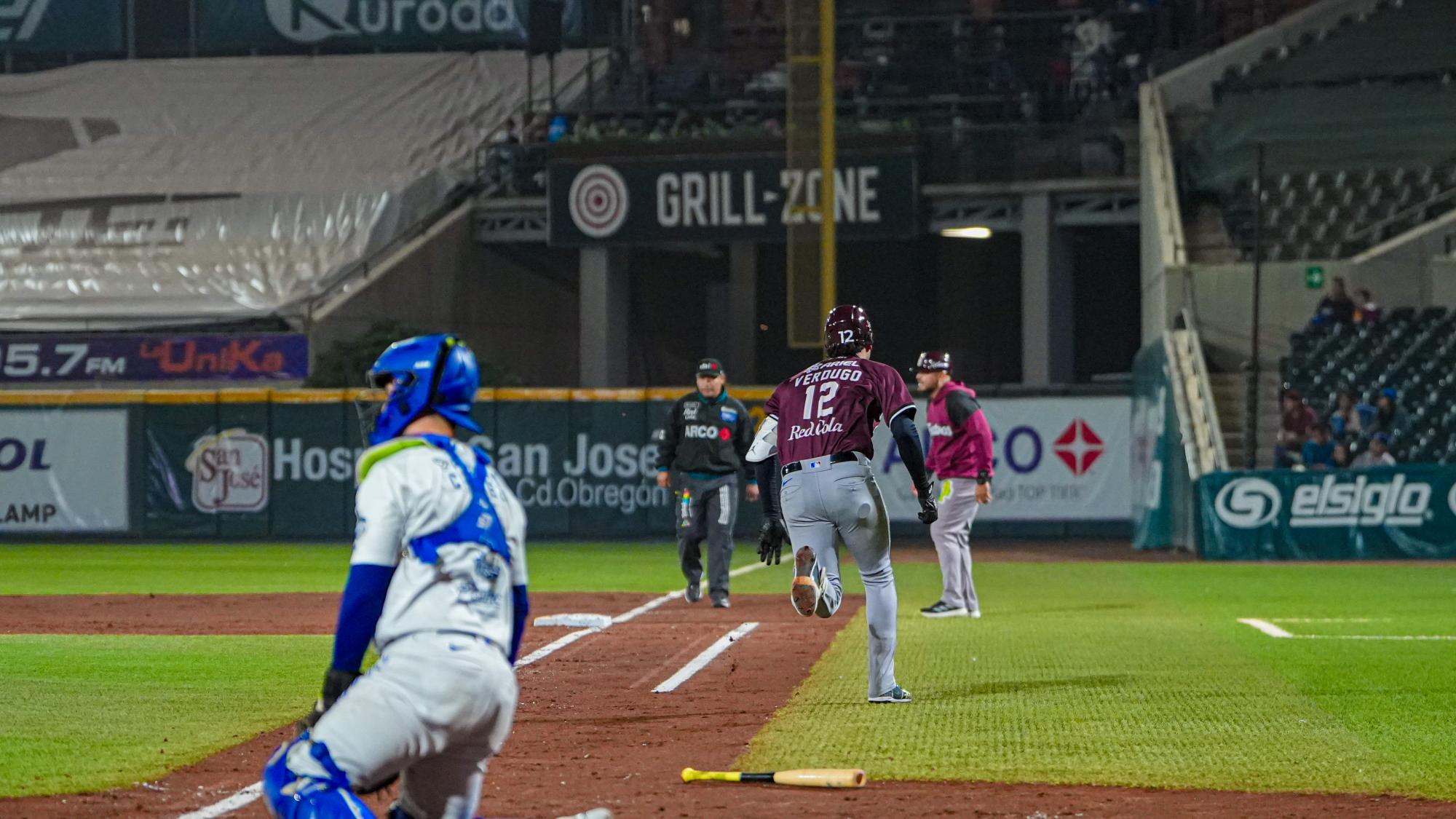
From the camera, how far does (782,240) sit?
121 ft

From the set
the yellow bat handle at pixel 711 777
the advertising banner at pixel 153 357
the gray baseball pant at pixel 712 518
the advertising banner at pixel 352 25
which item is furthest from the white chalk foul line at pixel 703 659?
the advertising banner at pixel 352 25

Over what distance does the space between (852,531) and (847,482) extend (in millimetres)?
272

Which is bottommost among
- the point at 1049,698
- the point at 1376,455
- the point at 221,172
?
the point at 1049,698

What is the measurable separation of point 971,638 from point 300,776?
9530mm

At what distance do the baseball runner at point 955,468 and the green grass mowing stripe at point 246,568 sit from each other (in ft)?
14.9

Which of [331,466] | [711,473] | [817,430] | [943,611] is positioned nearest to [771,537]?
[817,430]

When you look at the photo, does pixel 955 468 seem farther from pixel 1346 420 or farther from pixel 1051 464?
pixel 1051 464

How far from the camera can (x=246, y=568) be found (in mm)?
23906

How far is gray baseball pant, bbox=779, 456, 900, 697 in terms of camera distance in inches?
374

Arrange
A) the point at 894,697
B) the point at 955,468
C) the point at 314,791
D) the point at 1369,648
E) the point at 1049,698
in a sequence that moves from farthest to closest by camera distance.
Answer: the point at 955,468
the point at 1369,648
the point at 1049,698
the point at 894,697
the point at 314,791

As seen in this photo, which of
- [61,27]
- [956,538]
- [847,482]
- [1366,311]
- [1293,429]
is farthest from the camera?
[61,27]

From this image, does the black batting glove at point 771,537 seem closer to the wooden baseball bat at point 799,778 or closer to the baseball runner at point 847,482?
the baseball runner at point 847,482

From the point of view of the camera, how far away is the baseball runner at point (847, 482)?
31.2 ft

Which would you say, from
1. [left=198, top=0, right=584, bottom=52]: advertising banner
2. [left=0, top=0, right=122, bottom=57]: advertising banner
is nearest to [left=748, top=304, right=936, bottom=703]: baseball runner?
[left=198, top=0, right=584, bottom=52]: advertising banner
